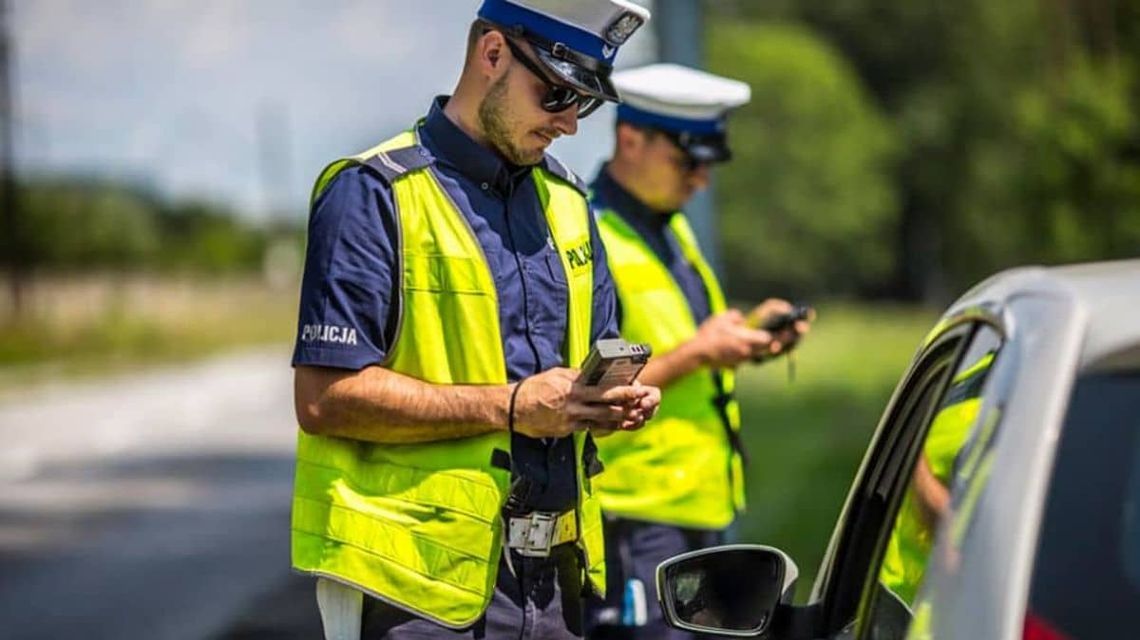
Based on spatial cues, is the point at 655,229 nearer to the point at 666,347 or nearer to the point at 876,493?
the point at 666,347

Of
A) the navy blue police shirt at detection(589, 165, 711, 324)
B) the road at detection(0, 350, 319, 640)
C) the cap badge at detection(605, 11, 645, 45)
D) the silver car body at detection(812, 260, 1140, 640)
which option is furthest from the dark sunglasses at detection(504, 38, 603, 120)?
the road at detection(0, 350, 319, 640)

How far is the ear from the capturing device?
169 inches

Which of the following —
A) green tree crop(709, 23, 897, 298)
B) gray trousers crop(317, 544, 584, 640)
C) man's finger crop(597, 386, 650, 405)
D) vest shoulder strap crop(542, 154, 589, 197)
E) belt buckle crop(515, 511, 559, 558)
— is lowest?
green tree crop(709, 23, 897, 298)

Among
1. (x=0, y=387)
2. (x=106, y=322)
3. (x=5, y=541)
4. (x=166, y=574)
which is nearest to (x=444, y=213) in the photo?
(x=166, y=574)

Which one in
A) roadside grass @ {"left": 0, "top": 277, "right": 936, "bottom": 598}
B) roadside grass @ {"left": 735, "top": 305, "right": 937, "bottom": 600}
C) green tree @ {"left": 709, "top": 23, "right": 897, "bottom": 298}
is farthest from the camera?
green tree @ {"left": 709, "top": 23, "right": 897, "bottom": 298}

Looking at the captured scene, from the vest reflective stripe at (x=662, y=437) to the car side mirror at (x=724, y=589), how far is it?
2.51 meters

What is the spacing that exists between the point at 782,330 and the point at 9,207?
45.4 metres

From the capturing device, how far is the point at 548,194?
4.48 metres

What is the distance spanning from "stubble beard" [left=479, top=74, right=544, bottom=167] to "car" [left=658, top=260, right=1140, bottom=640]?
49.2 inches

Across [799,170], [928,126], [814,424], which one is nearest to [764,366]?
[814,424]

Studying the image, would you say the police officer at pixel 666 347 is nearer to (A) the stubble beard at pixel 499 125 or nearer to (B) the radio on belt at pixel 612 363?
(A) the stubble beard at pixel 499 125

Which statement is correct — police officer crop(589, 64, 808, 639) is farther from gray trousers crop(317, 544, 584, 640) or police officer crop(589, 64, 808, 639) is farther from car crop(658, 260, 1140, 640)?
car crop(658, 260, 1140, 640)

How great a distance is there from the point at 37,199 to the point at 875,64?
22.4 meters

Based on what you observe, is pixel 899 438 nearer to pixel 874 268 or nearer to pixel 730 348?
pixel 730 348
